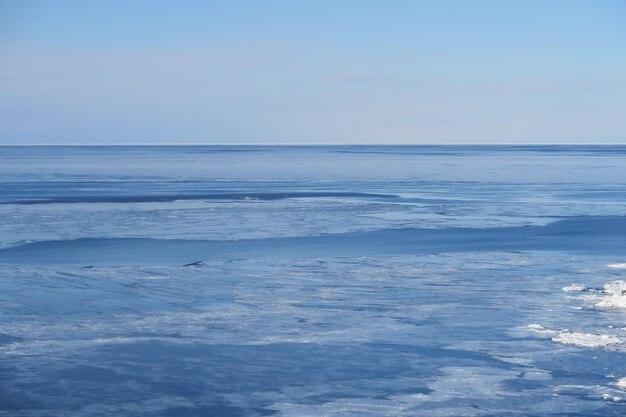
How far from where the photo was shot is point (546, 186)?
30.9 metres

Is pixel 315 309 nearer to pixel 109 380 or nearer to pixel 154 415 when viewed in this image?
pixel 109 380

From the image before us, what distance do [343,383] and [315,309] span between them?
8.71 ft

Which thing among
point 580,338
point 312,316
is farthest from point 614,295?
point 312,316

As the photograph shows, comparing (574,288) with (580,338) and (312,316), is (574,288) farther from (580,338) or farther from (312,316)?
(312,316)

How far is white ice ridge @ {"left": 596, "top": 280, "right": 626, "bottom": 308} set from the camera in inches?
362

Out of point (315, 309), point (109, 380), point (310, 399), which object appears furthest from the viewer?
point (315, 309)

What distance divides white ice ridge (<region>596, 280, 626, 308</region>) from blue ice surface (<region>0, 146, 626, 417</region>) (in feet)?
0.20

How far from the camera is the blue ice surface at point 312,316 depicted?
6.10 meters

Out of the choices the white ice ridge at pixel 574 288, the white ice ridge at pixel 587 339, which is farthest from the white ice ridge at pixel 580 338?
the white ice ridge at pixel 574 288

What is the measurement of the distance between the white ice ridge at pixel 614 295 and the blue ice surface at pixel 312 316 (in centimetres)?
6

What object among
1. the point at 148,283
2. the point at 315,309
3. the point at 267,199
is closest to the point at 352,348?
the point at 315,309

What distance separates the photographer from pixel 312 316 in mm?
8695

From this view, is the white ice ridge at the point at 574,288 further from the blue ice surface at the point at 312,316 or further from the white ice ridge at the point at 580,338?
the white ice ridge at the point at 580,338

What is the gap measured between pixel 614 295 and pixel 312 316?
11.1 ft
